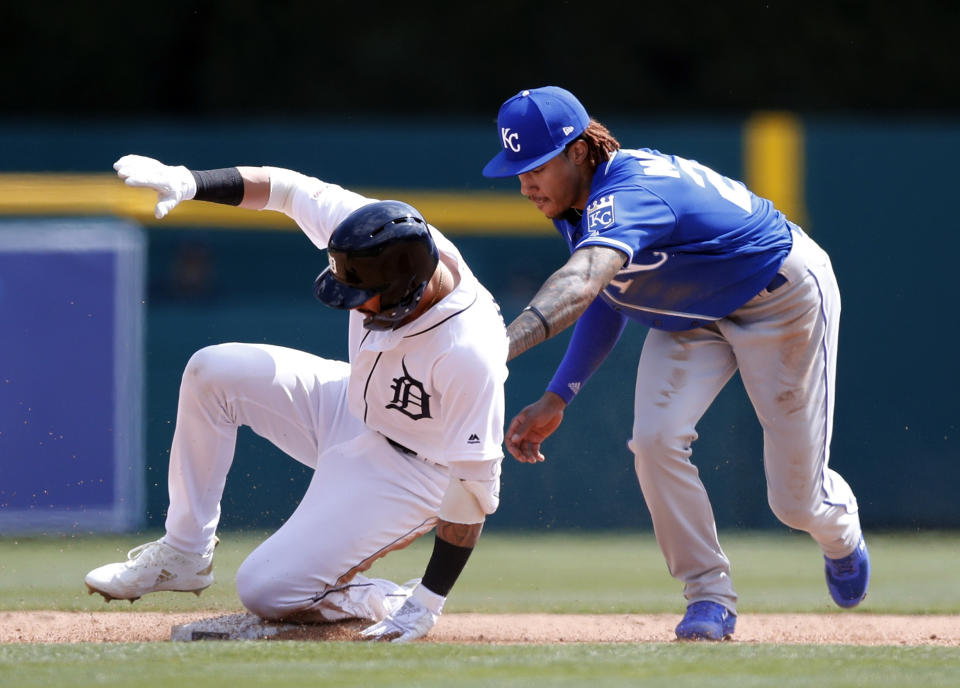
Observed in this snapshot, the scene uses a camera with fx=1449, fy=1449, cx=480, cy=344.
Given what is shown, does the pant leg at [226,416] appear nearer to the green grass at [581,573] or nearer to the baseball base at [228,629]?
the baseball base at [228,629]

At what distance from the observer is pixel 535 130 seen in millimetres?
4594

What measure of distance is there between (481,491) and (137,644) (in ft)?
3.60

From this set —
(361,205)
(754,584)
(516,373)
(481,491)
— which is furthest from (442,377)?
(516,373)

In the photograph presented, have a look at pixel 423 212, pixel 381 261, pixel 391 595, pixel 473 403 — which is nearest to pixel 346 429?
pixel 391 595

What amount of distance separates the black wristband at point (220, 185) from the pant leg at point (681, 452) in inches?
60.4

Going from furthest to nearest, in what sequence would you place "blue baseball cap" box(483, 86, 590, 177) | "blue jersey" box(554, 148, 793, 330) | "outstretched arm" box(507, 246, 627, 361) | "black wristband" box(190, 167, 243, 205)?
"black wristband" box(190, 167, 243, 205), "blue baseball cap" box(483, 86, 590, 177), "blue jersey" box(554, 148, 793, 330), "outstretched arm" box(507, 246, 627, 361)

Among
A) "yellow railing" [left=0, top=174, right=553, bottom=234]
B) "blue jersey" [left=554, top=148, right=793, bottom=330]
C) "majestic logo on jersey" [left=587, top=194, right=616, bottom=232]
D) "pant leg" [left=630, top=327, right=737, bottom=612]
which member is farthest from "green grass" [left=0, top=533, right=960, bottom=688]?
"yellow railing" [left=0, top=174, right=553, bottom=234]

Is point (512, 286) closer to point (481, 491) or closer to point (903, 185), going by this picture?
point (903, 185)

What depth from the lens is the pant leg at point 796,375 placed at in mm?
4914

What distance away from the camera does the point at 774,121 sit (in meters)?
9.19

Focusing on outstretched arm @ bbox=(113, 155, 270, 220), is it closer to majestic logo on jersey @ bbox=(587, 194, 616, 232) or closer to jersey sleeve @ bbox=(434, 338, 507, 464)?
jersey sleeve @ bbox=(434, 338, 507, 464)

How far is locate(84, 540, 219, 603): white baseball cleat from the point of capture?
15.5ft

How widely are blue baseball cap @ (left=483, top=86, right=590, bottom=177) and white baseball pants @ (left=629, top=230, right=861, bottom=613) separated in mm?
860

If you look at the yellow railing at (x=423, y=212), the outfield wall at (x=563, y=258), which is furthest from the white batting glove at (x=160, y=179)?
the yellow railing at (x=423, y=212)
